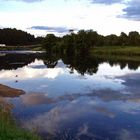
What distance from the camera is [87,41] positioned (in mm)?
137750

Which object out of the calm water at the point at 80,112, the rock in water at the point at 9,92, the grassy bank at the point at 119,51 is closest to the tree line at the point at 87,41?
the grassy bank at the point at 119,51

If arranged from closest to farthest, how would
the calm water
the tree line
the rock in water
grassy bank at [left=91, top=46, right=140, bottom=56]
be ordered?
the calm water, the rock in water, grassy bank at [left=91, top=46, right=140, bottom=56], the tree line

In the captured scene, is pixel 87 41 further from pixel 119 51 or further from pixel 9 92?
pixel 9 92

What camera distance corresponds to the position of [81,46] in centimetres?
13488

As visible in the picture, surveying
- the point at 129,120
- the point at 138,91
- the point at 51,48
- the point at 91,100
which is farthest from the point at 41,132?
the point at 51,48

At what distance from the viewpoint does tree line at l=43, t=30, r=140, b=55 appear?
447 feet

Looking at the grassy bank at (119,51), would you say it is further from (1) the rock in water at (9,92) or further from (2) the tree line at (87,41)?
(1) the rock in water at (9,92)

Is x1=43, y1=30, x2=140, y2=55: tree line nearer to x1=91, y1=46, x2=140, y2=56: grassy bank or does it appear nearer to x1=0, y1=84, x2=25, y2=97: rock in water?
x1=91, y1=46, x2=140, y2=56: grassy bank

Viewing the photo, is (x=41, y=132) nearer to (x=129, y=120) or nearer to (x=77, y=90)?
(x=129, y=120)

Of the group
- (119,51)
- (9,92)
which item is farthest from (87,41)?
(9,92)

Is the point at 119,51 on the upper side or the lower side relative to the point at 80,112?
lower

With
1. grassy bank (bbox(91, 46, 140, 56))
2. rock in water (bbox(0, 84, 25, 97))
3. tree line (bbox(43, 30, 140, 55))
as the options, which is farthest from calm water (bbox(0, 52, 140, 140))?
tree line (bbox(43, 30, 140, 55))

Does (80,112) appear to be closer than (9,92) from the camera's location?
Yes

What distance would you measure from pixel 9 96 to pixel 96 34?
124 meters
